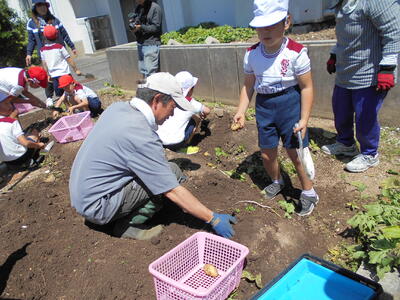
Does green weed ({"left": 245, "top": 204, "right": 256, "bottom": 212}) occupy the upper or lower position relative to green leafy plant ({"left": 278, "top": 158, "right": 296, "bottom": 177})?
upper

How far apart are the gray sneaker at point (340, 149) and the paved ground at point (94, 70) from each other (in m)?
6.14

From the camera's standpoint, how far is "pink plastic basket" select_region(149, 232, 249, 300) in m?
2.33

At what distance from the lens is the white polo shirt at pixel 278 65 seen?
8.86ft

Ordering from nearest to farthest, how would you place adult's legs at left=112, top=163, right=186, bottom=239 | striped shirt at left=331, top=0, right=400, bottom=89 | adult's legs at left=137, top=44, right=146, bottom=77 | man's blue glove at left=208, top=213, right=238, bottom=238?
1. man's blue glove at left=208, top=213, right=238, bottom=238
2. adult's legs at left=112, top=163, right=186, bottom=239
3. striped shirt at left=331, top=0, right=400, bottom=89
4. adult's legs at left=137, top=44, right=146, bottom=77

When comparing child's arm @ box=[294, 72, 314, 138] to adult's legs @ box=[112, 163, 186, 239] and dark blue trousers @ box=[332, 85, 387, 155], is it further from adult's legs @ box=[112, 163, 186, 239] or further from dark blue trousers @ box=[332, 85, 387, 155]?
adult's legs @ box=[112, 163, 186, 239]

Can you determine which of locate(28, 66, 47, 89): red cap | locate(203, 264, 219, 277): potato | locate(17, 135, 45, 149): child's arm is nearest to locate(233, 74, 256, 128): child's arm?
locate(203, 264, 219, 277): potato

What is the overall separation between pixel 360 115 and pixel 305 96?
43.5 inches

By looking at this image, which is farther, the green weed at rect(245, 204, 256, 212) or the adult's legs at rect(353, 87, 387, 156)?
the adult's legs at rect(353, 87, 387, 156)

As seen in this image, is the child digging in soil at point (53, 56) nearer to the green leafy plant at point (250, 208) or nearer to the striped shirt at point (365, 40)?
the green leafy plant at point (250, 208)

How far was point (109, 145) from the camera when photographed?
262cm

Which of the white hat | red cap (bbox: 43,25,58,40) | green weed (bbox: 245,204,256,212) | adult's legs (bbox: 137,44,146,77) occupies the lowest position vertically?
green weed (bbox: 245,204,256,212)

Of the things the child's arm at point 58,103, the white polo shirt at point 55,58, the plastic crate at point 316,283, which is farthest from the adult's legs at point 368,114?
the white polo shirt at point 55,58

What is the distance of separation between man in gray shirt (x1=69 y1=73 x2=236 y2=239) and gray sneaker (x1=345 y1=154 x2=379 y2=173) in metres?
1.65

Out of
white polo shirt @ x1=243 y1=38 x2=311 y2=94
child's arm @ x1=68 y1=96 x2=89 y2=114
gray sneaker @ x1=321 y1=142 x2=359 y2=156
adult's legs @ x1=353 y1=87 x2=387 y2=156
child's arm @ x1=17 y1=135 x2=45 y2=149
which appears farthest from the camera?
child's arm @ x1=68 y1=96 x2=89 y2=114
